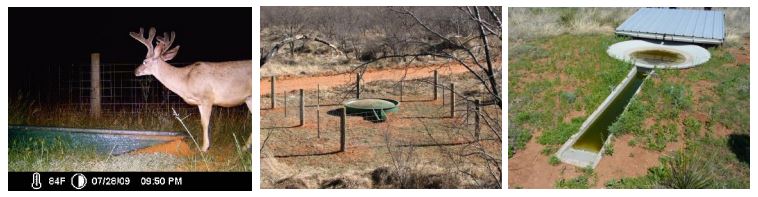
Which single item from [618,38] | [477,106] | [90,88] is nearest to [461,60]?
[477,106]

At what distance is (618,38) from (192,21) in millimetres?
4540

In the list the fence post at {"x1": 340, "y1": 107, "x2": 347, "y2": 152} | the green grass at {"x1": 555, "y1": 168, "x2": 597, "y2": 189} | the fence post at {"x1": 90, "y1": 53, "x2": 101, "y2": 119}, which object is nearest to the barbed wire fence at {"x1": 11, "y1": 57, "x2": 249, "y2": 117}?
the fence post at {"x1": 90, "y1": 53, "x2": 101, "y2": 119}

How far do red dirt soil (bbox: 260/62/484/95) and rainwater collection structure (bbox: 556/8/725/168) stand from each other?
1.31 metres

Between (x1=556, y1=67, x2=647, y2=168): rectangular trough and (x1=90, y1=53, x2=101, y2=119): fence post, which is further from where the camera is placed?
(x1=90, y1=53, x2=101, y2=119): fence post

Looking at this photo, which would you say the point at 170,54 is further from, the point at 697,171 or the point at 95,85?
the point at 697,171

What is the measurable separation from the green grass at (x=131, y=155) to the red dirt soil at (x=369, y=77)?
1.79ft

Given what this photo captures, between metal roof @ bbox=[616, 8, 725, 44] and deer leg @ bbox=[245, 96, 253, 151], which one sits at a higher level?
metal roof @ bbox=[616, 8, 725, 44]

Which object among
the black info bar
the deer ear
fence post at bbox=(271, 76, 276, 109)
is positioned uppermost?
the deer ear

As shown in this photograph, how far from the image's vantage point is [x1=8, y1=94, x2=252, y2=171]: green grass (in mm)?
7332

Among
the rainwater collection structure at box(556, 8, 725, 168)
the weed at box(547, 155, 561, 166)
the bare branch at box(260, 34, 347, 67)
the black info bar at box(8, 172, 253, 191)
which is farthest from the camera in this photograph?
the rainwater collection structure at box(556, 8, 725, 168)

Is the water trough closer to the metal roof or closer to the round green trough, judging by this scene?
the metal roof

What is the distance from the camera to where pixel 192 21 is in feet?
23.8

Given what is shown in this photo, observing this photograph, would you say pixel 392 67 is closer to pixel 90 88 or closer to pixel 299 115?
Answer: pixel 299 115

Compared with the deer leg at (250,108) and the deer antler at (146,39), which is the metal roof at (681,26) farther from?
the deer antler at (146,39)
